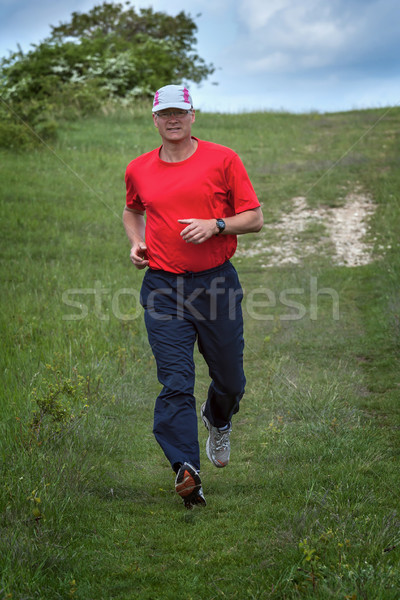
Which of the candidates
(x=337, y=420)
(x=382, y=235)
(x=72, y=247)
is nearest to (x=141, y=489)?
(x=337, y=420)

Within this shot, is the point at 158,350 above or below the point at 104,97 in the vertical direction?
below

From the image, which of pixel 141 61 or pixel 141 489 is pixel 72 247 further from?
pixel 141 61

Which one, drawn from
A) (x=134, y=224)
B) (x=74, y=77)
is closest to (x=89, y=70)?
(x=74, y=77)

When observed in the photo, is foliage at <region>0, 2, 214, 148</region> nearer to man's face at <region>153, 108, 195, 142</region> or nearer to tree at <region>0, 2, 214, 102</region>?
tree at <region>0, 2, 214, 102</region>

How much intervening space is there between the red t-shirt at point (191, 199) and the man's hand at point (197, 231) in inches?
8.7

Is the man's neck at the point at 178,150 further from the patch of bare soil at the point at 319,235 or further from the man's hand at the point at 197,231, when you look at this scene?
the patch of bare soil at the point at 319,235

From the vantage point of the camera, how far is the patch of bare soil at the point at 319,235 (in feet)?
40.5

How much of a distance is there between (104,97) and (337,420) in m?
22.4

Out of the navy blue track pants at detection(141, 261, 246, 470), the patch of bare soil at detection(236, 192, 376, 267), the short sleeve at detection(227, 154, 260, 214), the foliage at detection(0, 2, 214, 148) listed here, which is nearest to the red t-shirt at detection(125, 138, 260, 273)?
the short sleeve at detection(227, 154, 260, 214)

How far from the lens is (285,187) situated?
1669 cm

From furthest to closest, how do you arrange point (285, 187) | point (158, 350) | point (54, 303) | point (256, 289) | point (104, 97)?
point (104, 97)
point (285, 187)
point (256, 289)
point (54, 303)
point (158, 350)

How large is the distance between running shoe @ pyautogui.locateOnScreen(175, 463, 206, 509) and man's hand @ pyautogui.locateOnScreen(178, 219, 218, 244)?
1358mm

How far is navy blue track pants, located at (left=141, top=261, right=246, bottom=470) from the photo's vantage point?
427cm

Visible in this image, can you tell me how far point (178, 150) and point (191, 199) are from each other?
0.37 m
